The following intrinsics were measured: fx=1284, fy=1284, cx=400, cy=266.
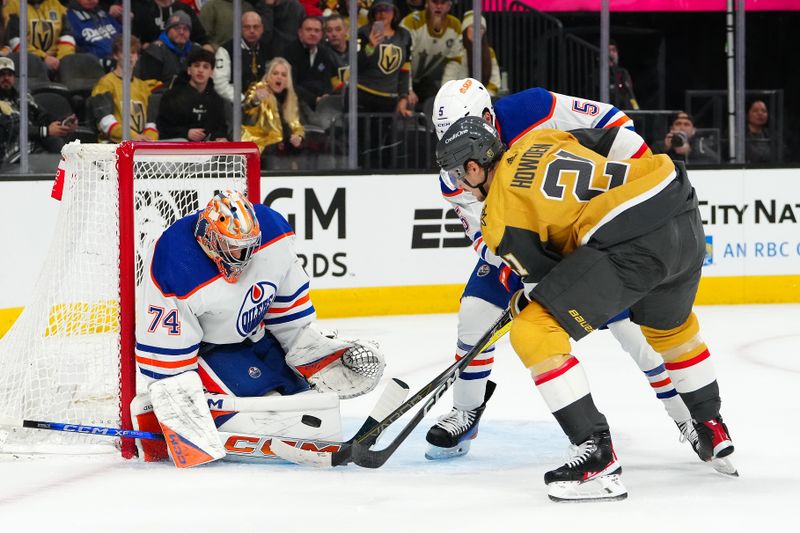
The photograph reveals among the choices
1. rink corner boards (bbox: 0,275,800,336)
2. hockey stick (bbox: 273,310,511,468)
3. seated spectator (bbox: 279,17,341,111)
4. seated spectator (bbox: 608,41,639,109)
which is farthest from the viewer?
seated spectator (bbox: 608,41,639,109)

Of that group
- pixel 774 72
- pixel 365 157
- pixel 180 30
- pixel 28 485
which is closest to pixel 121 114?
pixel 180 30

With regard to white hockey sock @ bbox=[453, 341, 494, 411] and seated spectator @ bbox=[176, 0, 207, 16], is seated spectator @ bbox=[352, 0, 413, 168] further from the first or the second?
white hockey sock @ bbox=[453, 341, 494, 411]

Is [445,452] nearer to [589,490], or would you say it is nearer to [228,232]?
[589,490]

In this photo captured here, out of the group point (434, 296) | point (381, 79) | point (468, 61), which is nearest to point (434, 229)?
point (434, 296)

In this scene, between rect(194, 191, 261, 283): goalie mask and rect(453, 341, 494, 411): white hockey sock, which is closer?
rect(194, 191, 261, 283): goalie mask

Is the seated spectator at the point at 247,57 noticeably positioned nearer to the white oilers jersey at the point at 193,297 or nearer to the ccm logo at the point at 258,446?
the white oilers jersey at the point at 193,297

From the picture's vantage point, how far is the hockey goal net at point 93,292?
326 centimetres

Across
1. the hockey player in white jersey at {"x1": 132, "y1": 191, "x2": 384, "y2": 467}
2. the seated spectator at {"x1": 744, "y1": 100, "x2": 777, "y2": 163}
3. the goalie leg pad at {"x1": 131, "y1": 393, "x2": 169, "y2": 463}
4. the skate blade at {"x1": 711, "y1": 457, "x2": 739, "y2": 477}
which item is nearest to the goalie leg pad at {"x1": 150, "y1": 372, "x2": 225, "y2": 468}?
the hockey player in white jersey at {"x1": 132, "y1": 191, "x2": 384, "y2": 467}

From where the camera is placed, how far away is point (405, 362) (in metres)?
4.79

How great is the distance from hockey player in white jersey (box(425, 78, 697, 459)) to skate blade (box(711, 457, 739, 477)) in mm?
123

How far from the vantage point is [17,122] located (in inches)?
217

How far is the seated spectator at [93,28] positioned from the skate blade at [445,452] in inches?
123

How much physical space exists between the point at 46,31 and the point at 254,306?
2924 millimetres

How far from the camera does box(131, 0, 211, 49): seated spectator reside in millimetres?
5844
